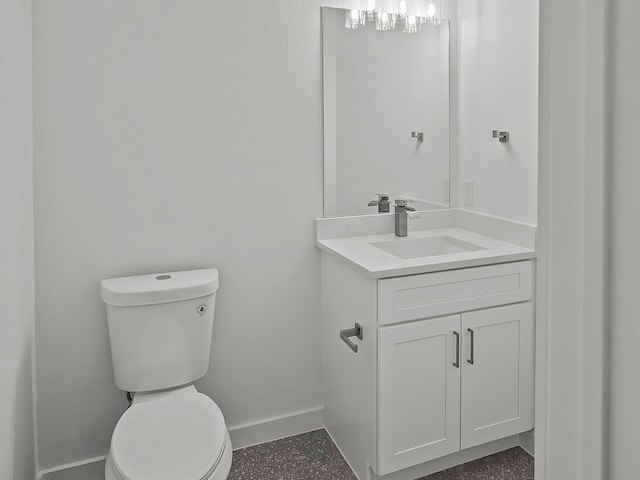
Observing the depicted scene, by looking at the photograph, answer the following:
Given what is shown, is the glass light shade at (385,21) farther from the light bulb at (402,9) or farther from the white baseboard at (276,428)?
the white baseboard at (276,428)

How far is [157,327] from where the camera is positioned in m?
1.91

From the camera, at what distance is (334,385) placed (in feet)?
7.57

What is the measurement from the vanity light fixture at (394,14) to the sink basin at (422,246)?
964 mm

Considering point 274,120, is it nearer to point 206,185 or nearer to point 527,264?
point 206,185

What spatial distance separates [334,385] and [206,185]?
104 centimetres

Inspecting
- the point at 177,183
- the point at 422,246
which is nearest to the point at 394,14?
the point at 422,246

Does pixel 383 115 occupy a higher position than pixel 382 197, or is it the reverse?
pixel 383 115

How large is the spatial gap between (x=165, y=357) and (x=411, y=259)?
101 cm

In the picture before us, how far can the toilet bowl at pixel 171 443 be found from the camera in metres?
1.46

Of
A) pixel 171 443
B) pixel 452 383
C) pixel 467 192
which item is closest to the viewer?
pixel 171 443

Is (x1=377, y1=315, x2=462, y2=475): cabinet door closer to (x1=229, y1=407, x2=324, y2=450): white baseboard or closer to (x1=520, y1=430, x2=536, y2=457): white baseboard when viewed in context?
(x1=520, y1=430, x2=536, y2=457): white baseboard

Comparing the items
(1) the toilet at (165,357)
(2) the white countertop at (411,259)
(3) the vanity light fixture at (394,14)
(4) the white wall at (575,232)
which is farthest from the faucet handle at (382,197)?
(4) the white wall at (575,232)

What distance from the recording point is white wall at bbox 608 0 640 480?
10.7 inches

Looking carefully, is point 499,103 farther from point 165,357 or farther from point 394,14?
point 165,357
